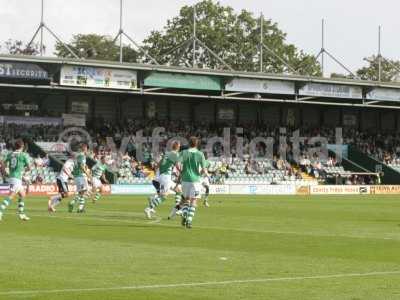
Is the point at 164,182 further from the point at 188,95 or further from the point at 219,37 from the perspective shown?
the point at 219,37

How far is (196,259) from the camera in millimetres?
16641

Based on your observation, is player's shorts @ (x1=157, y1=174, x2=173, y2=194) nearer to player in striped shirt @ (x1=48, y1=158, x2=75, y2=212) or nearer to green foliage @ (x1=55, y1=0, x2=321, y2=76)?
player in striped shirt @ (x1=48, y1=158, x2=75, y2=212)

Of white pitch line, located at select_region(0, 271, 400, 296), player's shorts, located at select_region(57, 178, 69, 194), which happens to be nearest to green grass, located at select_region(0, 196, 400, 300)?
white pitch line, located at select_region(0, 271, 400, 296)

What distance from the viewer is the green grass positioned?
12.7m

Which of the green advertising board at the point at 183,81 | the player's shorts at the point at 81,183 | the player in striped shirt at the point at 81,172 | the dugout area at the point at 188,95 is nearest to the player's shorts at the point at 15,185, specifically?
the player in striped shirt at the point at 81,172

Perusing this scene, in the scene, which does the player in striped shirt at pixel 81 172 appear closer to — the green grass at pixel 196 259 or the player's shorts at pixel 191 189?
the green grass at pixel 196 259

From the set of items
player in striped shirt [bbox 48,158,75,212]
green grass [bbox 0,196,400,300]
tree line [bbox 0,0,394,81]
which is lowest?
green grass [bbox 0,196,400,300]

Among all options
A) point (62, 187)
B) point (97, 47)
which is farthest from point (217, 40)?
point (62, 187)

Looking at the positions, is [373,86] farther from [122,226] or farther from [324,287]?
[324,287]

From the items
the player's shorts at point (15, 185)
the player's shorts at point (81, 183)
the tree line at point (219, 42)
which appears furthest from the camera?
the tree line at point (219, 42)

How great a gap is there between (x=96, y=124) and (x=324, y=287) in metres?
57.7

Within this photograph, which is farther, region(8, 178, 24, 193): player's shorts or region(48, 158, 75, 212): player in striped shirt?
region(48, 158, 75, 212): player in striped shirt

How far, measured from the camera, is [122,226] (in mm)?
25594

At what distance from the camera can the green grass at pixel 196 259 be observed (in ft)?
41.8
